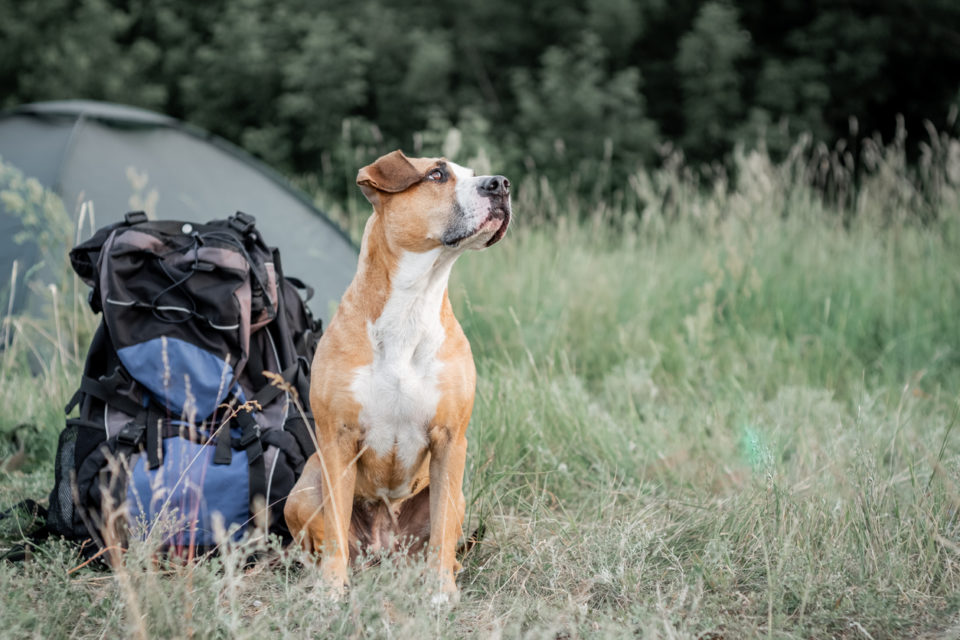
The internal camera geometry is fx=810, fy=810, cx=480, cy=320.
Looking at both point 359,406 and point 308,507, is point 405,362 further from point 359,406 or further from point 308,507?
point 308,507

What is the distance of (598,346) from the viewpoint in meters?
4.55

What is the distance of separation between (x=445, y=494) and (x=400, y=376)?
0.39 meters

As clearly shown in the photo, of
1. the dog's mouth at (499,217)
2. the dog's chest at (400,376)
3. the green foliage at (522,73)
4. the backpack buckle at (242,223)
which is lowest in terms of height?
the dog's chest at (400,376)

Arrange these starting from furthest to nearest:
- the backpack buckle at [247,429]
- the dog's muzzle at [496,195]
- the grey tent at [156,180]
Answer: the grey tent at [156,180] → the backpack buckle at [247,429] → the dog's muzzle at [496,195]

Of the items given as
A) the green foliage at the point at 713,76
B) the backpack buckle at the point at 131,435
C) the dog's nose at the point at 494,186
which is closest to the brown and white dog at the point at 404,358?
the dog's nose at the point at 494,186

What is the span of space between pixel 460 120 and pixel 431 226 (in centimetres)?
964

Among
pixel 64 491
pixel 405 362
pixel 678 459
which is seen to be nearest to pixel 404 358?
pixel 405 362

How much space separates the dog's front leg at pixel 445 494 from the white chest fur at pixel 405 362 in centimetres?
Answer: 7

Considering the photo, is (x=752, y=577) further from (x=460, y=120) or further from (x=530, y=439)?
(x=460, y=120)

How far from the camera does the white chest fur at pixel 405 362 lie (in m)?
2.41

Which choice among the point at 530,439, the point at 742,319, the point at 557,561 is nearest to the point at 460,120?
the point at 742,319

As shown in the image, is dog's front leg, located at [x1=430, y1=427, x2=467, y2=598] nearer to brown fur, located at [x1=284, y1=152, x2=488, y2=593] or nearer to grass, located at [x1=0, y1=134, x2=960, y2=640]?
brown fur, located at [x1=284, y1=152, x2=488, y2=593]

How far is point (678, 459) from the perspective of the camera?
327 centimetres

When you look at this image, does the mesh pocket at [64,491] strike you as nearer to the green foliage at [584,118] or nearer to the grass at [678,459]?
the grass at [678,459]
